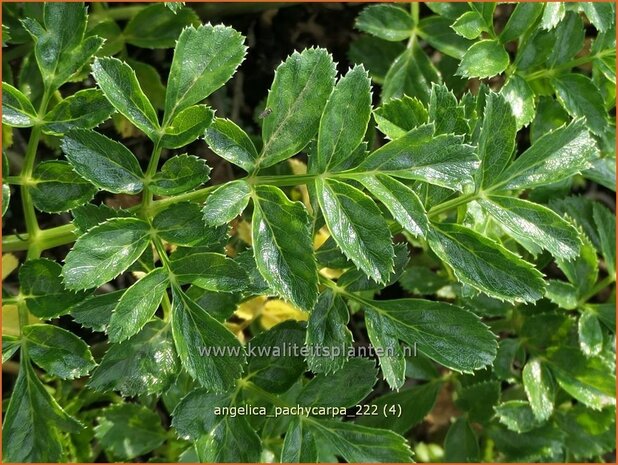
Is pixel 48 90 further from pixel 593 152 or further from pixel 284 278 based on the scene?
pixel 593 152

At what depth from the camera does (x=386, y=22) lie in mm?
1799

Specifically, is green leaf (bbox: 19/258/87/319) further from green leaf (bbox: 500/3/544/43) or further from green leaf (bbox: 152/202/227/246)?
green leaf (bbox: 500/3/544/43)

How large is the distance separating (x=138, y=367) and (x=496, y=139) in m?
0.78

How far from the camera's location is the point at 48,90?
4.40ft

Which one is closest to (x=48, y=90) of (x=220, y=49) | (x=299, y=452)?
(x=220, y=49)

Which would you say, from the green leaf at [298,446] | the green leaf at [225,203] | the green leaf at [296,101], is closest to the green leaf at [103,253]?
the green leaf at [225,203]

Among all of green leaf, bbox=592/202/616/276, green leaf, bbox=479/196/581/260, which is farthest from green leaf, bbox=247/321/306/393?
green leaf, bbox=592/202/616/276

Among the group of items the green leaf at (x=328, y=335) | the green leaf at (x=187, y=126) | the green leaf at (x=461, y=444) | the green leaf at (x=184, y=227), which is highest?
the green leaf at (x=187, y=126)

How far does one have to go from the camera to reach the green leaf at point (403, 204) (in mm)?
1195

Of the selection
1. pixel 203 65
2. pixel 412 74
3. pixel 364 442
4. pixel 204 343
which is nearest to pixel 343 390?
pixel 364 442

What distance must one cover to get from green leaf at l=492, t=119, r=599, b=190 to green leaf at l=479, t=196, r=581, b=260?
5 centimetres

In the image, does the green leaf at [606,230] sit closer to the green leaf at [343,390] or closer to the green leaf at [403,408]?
the green leaf at [403,408]

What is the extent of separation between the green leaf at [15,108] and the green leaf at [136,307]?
36 cm

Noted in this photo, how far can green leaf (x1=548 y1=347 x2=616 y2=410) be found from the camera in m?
1.71
